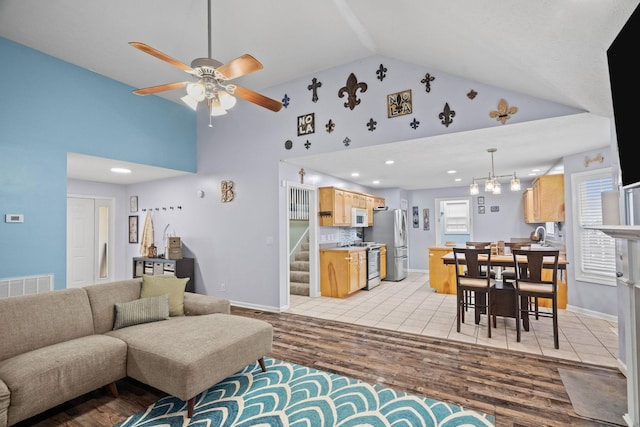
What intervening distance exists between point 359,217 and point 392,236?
40.1 inches

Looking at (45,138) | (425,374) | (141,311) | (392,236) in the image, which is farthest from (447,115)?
(45,138)

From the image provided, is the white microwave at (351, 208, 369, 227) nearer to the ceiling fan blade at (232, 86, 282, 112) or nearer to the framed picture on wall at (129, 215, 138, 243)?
the ceiling fan blade at (232, 86, 282, 112)

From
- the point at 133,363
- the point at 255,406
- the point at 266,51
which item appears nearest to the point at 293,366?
the point at 255,406

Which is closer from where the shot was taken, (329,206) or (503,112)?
(503,112)

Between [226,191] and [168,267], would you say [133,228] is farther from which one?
[226,191]

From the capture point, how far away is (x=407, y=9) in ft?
8.89

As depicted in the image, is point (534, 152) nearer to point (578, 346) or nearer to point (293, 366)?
point (578, 346)

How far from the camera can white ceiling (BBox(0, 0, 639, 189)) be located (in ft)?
6.81

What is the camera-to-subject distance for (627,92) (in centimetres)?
160

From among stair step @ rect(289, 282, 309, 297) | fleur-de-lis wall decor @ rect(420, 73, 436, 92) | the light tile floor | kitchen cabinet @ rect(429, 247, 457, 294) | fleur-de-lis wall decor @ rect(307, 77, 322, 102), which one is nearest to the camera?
the light tile floor

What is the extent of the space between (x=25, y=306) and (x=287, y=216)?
10.7 feet

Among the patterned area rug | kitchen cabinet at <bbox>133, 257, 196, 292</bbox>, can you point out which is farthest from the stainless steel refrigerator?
the patterned area rug

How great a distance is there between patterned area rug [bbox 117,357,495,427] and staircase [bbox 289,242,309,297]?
130 inches

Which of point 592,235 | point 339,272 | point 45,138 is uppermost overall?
point 45,138
